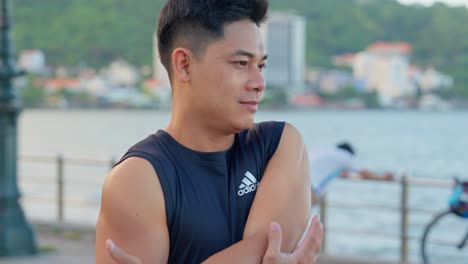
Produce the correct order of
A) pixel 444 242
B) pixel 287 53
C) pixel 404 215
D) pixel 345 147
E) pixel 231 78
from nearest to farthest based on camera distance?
pixel 231 78, pixel 345 147, pixel 444 242, pixel 404 215, pixel 287 53

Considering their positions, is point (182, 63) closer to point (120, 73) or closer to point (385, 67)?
point (120, 73)

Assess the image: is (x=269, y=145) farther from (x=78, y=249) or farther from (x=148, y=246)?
(x=78, y=249)

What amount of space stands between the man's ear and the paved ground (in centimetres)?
618

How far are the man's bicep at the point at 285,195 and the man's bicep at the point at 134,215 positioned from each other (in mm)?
196

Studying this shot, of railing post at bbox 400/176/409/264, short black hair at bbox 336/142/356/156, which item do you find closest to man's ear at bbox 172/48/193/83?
short black hair at bbox 336/142/356/156

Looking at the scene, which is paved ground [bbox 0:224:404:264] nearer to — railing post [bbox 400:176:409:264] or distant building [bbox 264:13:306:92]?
railing post [bbox 400:176:409:264]

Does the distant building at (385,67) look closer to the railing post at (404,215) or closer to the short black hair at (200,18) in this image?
the railing post at (404,215)

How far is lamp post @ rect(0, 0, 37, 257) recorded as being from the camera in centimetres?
803

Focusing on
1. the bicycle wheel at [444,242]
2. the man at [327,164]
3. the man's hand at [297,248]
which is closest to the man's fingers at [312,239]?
the man's hand at [297,248]

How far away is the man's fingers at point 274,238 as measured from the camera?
5.82 ft

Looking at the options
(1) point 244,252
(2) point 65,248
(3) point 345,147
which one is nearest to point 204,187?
(1) point 244,252

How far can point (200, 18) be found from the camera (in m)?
1.85

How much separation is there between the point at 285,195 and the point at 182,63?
1.19 ft

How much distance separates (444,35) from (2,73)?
295 feet
